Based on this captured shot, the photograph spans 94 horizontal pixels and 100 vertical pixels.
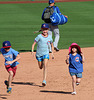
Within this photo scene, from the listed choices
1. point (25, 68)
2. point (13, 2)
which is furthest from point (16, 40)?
point (13, 2)

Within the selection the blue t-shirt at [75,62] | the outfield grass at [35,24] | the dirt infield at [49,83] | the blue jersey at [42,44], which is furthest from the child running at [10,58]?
the outfield grass at [35,24]

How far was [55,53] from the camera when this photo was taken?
1705 centimetres

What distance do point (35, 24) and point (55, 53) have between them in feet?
28.4

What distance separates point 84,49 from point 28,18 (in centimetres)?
1080

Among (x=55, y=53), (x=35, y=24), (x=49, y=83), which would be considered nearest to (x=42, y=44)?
(x=49, y=83)

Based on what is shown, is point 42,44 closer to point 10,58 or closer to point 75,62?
point 10,58

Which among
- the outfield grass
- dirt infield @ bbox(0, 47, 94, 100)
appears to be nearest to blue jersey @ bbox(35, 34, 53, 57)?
dirt infield @ bbox(0, 47, 94, 100)

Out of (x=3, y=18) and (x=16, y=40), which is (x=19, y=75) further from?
(x=3, y=18)

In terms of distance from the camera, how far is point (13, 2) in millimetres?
36812

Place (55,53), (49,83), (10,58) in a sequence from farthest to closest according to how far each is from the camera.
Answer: (55,53)
(49,83)
(10,58)

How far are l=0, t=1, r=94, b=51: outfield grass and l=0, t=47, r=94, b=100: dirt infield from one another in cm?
336

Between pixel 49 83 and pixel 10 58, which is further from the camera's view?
pixel 49 83

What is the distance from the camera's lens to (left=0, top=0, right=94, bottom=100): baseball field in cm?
1134

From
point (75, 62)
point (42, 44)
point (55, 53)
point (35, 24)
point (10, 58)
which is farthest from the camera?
point (35, 24)
